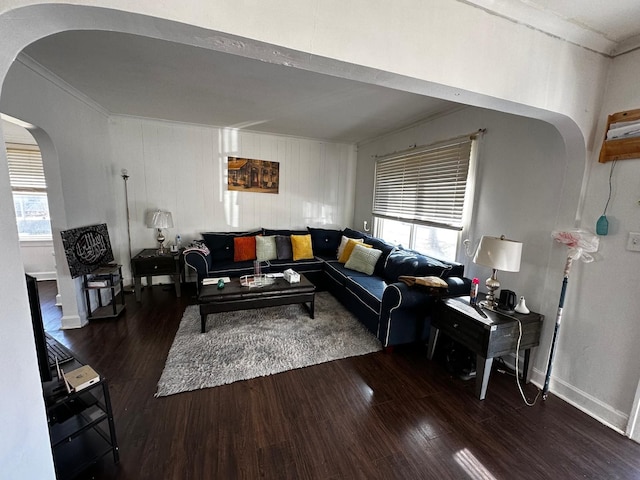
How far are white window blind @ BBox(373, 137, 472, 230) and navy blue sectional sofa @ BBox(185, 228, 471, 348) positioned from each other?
503 mm

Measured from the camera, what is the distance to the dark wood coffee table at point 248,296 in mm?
2637

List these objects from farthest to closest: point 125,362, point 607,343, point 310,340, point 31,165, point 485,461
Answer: point 31,165 → point 310,340 → point 125,362 → point 607,343 → point 485,461

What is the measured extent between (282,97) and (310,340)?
254cm

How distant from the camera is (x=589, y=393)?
1840mm

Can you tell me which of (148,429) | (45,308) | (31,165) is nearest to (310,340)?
(148,429)

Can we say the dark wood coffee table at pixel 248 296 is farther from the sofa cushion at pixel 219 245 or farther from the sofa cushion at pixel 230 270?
the sofa cushion at pixel 219 245

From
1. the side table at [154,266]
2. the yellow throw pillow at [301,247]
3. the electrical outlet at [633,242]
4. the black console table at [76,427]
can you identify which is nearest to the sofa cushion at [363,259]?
the yellow throw pillow at [301,247]

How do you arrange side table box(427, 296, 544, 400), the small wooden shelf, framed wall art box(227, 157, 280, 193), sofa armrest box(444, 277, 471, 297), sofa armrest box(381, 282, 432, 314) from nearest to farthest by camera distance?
the small wooden shelf → side table box(427, 296, 544, 400) → sofa armrest box(381, 282, 432, 314) → sofa armrest box(444, 277, 471, 297) → framed wall art box(227, 157, 280, 193)

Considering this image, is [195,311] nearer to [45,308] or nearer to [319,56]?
[45,308]

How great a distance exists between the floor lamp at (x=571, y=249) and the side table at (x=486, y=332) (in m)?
0.12

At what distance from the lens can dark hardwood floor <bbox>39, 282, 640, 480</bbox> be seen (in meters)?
1.40

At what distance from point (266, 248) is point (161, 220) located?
4.93 feet

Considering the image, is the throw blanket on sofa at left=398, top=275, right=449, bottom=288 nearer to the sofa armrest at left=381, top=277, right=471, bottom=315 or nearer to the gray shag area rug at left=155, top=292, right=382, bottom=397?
the sofa armrest at left=381, top=277, right=471, bottom=315

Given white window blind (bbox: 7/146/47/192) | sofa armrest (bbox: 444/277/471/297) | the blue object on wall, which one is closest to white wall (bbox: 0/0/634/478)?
the blue object on wall
